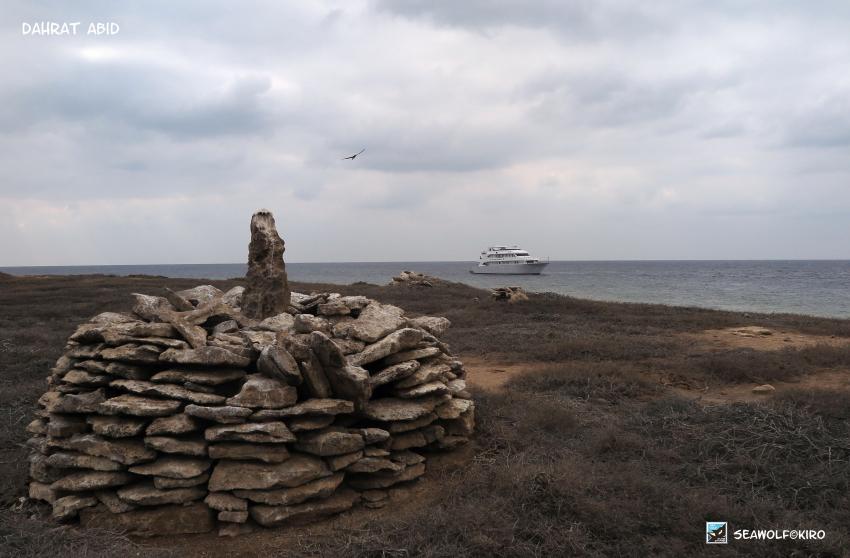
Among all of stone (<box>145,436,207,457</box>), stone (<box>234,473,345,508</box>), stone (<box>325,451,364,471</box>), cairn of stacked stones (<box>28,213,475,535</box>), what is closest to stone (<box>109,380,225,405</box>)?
cairn of stacked stones (<box>28,213,475,535</box>)

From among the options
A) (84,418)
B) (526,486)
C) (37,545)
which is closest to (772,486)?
(526,486)

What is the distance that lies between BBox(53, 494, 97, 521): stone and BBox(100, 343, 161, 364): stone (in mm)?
1449

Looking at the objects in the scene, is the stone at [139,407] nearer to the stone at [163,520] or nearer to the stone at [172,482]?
the stone at [172,482]

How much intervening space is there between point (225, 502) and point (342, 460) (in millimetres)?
1204

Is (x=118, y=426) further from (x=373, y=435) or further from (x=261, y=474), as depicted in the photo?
(x=373, y=435)

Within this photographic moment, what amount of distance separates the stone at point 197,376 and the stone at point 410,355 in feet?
5.96

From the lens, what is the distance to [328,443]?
546cm

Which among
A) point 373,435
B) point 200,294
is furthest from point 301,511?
point 200,294

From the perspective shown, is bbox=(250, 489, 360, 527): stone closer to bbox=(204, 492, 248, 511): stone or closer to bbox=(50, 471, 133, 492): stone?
bbox=(204, 492, 248, 511): stone

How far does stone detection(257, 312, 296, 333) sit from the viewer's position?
7.19 metres

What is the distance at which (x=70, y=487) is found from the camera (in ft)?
17.5

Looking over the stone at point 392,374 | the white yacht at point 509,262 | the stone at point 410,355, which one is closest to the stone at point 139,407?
the stone at point 392,374

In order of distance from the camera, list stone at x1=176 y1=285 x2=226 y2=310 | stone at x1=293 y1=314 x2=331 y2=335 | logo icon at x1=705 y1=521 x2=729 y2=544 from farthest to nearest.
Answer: stone at x1=176 y1=285 x2=226 y2=310 < stone at x1=293 y1=314 x2=331 y2=335 < logo icon at x1=705 y1=521 x2=729 y2=544

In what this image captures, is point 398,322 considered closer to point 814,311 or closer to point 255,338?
point 255,338
